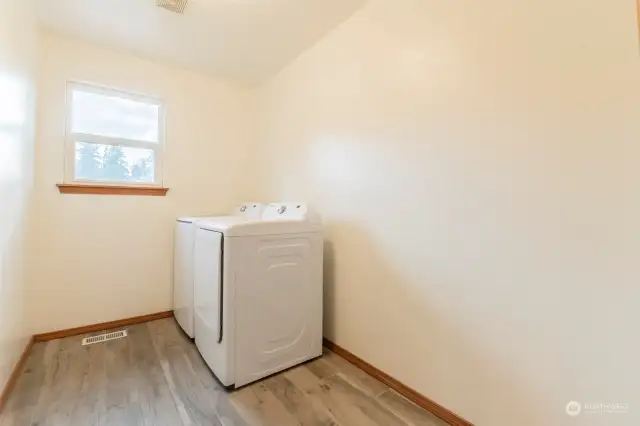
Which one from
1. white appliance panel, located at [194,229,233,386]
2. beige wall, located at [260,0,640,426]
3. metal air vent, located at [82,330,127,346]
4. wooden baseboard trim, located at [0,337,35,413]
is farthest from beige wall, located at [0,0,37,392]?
beige wall, located at [260,0,640,426]

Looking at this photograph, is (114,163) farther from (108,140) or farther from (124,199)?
(124,199)

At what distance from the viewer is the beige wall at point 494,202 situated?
98 centimetres

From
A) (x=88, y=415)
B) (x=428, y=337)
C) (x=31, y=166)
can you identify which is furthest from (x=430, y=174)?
(x=31, y=166)

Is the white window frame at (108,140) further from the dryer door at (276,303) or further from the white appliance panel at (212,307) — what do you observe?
the dryer door at (276,303)

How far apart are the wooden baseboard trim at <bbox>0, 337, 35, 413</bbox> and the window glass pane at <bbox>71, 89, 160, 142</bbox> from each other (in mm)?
1616

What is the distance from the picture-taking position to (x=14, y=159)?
1.60 meters

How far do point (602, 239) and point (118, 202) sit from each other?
3.05m

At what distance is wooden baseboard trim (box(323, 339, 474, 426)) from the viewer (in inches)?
55.2

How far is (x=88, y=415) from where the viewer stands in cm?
144

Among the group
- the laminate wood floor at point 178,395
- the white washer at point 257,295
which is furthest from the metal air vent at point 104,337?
the white washer at point 257,295

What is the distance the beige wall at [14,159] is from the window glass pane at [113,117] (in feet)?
1.28
